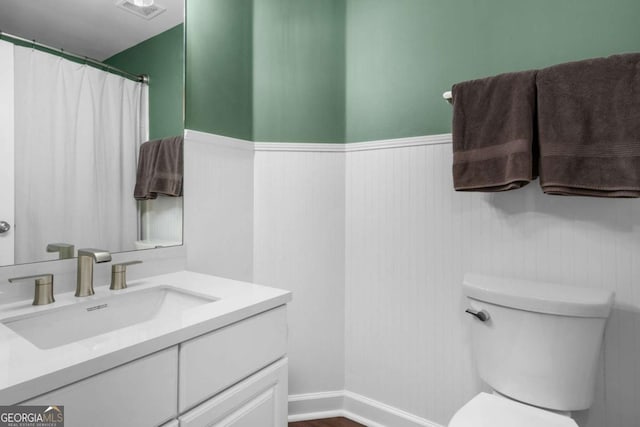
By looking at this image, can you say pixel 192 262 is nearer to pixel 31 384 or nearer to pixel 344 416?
pixel 31 384

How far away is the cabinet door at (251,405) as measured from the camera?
0.85 meters

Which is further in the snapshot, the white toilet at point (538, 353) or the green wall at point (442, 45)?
the green wall at point (442, 45)

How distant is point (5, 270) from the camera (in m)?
0.96

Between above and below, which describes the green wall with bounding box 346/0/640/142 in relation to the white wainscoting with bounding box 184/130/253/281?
above

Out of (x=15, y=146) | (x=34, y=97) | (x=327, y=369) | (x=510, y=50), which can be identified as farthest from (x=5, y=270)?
(x=510, y=50)

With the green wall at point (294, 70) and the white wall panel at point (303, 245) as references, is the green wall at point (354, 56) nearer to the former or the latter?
the green wall at point (294, 70)

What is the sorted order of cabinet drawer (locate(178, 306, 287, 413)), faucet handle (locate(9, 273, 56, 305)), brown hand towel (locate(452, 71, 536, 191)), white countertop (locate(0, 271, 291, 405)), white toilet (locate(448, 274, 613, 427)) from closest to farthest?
white countertop (locate(0, 271, 291, 405)) < cabinet drawer (locate(178, 306, 287, 413)) < faucet handle (locate(9, 273, 56, 305)) < white toilet (locate(448, 274, 613, 427)) < brown hand towel (locate(452, 71, 536, 191))

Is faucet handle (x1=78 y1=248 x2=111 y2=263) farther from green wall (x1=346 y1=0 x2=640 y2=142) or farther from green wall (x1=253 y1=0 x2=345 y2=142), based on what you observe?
green wall (x1=346 y1=0 x2=640 y2=142)

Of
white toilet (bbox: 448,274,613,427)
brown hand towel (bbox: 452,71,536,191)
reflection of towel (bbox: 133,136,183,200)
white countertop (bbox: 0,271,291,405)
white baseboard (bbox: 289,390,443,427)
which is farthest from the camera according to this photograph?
white baseboard (bbox: 289,390,443,427)

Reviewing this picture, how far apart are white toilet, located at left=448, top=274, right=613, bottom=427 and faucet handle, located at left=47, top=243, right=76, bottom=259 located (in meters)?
1.27

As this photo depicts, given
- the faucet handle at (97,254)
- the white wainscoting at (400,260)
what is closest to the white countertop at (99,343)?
the faucet handle at (97,254)

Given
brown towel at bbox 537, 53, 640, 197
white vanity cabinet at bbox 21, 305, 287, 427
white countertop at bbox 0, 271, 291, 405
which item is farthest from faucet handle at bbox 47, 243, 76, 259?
brown towel at bbox 537, 53, 640, 197

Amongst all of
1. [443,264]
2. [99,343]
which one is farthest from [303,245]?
[99,343]

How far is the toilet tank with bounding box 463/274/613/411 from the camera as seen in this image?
3.53 ft
